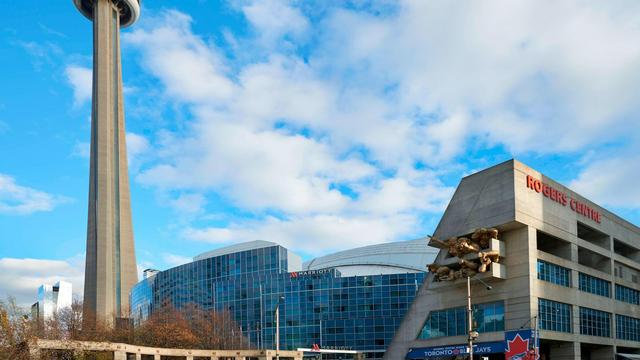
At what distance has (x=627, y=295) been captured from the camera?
259ft

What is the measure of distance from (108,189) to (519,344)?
9294cm

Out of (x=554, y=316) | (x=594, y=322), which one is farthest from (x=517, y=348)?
(x=594, y=322)

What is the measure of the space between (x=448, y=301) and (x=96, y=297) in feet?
256

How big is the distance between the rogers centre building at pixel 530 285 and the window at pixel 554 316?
0.35 ft

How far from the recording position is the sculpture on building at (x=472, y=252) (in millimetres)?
63347

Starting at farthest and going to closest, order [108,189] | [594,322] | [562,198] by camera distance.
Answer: [108,189] < [594,322] < [562,198]

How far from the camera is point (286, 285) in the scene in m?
129

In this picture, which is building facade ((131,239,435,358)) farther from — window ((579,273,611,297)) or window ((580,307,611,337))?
window ((580,307,611,337))

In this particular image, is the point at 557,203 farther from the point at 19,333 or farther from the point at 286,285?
the point at 286,285

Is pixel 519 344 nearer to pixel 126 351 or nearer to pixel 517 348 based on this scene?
pixel 517 348

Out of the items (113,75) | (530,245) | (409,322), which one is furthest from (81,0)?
(530,245)

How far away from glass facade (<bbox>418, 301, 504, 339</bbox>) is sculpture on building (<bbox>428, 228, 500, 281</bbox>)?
406 cm

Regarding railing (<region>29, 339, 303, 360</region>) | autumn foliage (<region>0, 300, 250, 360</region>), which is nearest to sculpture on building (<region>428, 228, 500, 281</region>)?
railing (<region>29, 339, 303, 360</region>)

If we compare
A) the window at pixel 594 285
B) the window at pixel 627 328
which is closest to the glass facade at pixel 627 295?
the window at pixel 627 328
